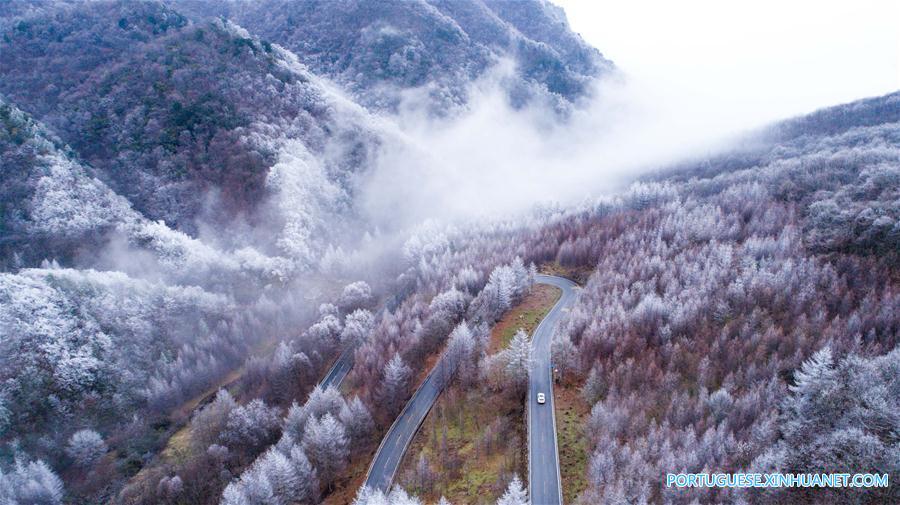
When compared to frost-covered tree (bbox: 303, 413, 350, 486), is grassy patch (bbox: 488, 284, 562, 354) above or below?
above

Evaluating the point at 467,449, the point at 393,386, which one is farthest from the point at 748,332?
the point at 393,386

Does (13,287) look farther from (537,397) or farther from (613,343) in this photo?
(613,343)

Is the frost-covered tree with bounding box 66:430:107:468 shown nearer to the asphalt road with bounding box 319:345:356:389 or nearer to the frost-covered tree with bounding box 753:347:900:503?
the asphalt road with bounding box 319:345:356:389

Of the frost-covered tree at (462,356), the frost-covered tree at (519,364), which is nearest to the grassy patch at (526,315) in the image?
A: the frost-covered tree at (462,356)

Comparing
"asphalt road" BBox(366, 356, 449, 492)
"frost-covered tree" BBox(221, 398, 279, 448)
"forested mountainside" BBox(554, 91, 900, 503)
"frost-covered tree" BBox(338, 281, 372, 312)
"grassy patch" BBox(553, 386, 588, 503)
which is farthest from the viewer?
"frost-covered tree" BBox(338, 281, 372, 312)

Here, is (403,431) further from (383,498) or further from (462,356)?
(383,498)

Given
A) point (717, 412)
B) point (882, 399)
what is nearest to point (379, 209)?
point (717, 412)

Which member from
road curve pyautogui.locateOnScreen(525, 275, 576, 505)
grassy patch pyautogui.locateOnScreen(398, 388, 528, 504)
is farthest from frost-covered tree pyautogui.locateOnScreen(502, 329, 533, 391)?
grassy patch pyautogui.locateOnScreen(398, 388, 528, 504)
